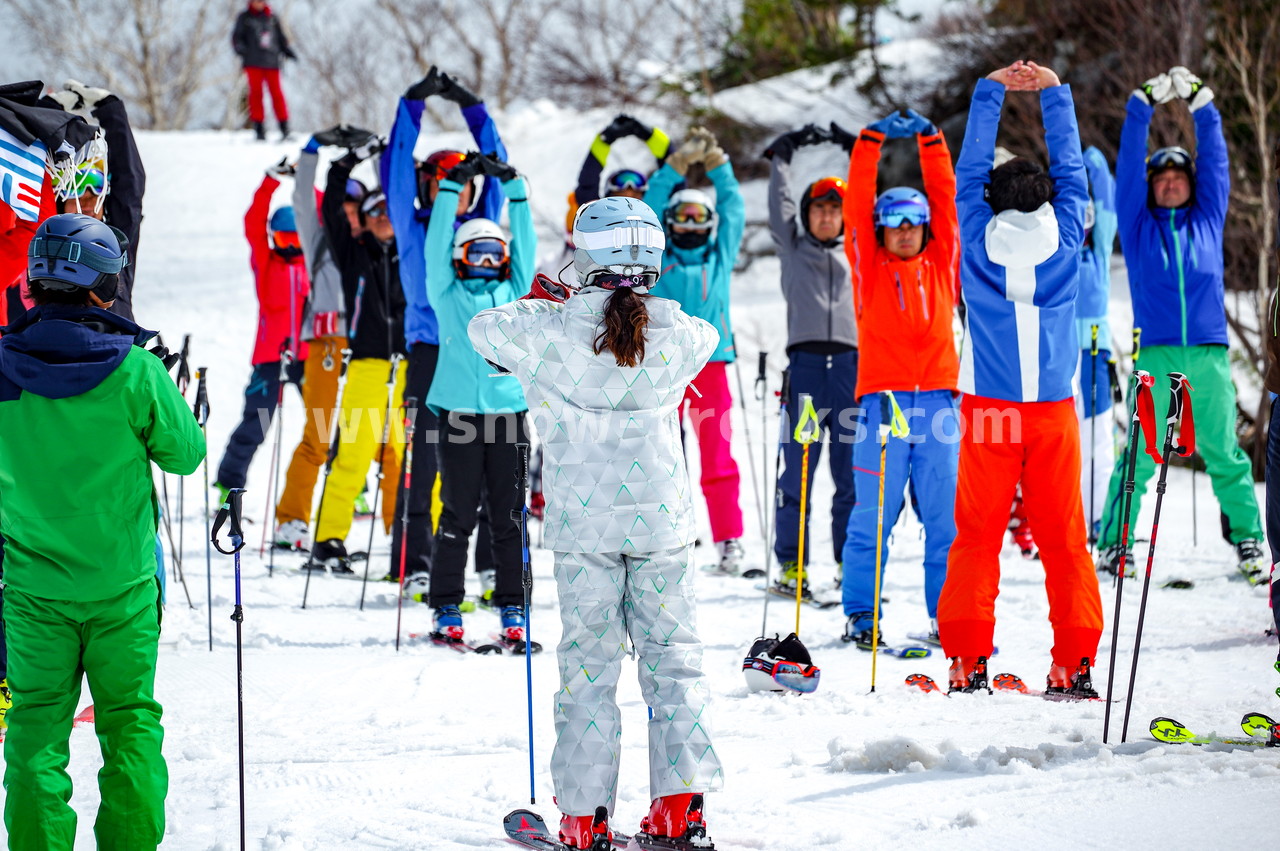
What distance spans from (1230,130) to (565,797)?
1338 centimetres

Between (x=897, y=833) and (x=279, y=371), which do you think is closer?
(x=897, y=833)

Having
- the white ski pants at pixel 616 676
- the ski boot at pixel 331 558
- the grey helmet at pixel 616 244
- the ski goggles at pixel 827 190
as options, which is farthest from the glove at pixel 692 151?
the white ski pants at pixel 616 676

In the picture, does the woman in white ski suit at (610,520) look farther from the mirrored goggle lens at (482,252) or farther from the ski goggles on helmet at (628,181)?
the ski goggles on helmet at (628,181)

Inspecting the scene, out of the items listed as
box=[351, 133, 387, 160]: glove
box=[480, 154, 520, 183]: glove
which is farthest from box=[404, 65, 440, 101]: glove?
box=[351, 133, 387, 160]: glove

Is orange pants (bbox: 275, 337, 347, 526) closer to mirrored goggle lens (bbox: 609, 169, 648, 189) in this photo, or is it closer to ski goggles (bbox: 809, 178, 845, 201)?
mirrored goggle lens (bbox: 609, 169, 648, 189)

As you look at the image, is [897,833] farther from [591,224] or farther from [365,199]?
[365,199]

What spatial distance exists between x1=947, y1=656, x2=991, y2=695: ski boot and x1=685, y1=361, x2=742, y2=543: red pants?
2655 millimetres

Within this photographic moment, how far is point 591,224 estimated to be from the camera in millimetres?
3410

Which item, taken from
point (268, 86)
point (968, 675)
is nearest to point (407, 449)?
point (968, 675)

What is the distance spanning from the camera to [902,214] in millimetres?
5848

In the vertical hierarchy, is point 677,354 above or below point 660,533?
above

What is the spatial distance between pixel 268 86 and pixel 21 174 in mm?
14452

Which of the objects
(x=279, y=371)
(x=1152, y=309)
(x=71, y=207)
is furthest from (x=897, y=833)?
(x=279, y=371)

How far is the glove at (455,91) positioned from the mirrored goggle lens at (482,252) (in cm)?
87
